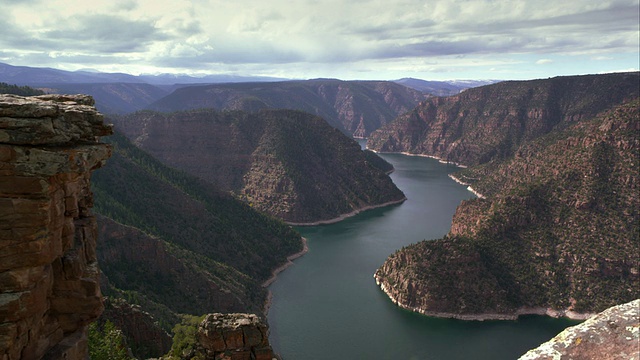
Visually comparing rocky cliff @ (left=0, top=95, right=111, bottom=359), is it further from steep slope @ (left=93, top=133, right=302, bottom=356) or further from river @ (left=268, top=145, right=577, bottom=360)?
river @ (left=268, top=145, right=577, bottom=360)

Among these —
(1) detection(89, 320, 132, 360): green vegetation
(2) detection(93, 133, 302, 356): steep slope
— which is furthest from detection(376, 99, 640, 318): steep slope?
(1) detection(89, 320, 132, 360): green vegetation

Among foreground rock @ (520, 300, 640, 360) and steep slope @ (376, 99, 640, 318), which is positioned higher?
foreground rock @ (520, 300, 640, 360)

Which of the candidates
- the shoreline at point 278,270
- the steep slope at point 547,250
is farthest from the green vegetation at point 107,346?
the steep slope at point 547,250

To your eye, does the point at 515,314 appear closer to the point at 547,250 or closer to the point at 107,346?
the point at 547,250

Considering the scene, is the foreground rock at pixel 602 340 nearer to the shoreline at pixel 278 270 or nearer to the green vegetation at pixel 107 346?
the green vegetation at pixel 107 346

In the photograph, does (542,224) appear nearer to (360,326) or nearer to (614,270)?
(614,270)

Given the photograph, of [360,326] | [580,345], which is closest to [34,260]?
[580,345]
